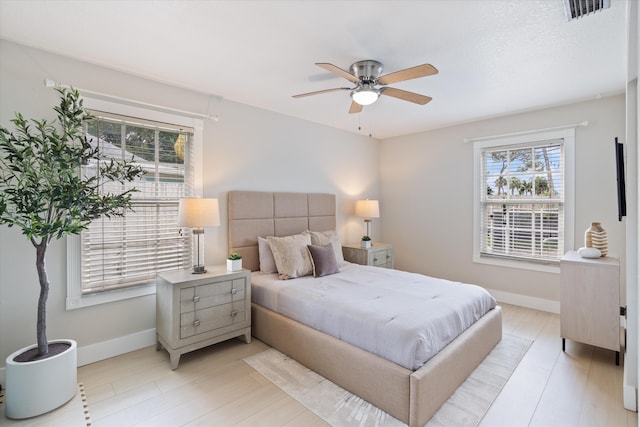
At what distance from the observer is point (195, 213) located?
2793 mm

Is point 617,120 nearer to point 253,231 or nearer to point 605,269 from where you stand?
point 605,269

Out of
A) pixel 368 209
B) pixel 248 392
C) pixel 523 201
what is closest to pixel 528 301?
pixel 523 201

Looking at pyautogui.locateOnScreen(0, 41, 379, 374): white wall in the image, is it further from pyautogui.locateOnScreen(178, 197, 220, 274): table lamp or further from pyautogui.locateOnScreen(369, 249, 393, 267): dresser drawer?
pyautogui.locateOnScreen(369, 249, 393, 267): dresser drawer

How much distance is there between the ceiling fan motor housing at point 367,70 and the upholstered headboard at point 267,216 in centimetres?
184

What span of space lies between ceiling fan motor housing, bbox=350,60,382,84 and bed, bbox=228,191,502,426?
6.06 ft

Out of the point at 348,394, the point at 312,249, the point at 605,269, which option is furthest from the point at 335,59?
the point at 605,269

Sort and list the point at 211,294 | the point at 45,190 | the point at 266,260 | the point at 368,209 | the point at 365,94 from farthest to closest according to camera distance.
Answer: the point at 368,209, the point at 266,260, the point at 211,294, the point at 365,94, the point at 45,190

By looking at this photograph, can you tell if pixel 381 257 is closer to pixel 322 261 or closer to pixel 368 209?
pixel 368 209

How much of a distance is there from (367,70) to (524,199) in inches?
116

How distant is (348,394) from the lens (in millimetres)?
2189

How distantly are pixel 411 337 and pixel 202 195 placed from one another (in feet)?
8.28

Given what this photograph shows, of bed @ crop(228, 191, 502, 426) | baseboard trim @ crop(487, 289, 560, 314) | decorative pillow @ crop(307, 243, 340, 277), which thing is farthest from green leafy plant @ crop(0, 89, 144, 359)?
baseboard trim @ crop(487, 289, 560, 314)

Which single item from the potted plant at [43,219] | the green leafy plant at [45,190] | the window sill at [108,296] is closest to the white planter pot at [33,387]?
the potted plant at [43,219]

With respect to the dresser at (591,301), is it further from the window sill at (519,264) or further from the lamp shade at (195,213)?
the lamp shade at (195,213)
